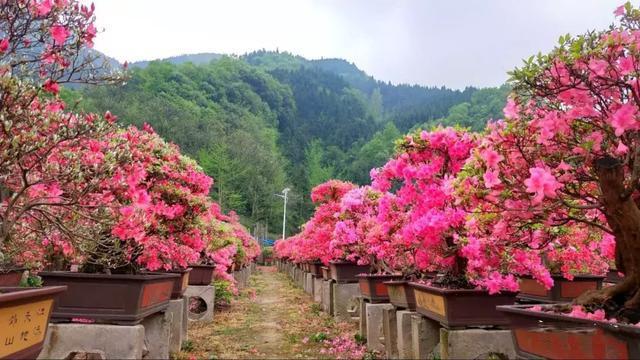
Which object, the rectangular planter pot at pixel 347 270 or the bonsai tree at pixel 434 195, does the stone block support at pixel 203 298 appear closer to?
the rectangular planter pot at pixel 347 270

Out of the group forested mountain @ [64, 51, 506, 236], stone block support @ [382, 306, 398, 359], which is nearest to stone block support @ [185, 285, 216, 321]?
stone block support @ [382, 306, 398, 359]

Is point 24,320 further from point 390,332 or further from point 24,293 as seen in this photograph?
point 390,332

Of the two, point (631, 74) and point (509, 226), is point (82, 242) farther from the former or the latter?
point (631, 74)

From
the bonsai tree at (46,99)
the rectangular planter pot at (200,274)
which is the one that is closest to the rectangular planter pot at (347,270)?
the rectangular planter pot at (200,274)

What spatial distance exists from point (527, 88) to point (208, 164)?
38680 millimetres

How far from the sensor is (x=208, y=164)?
130ft

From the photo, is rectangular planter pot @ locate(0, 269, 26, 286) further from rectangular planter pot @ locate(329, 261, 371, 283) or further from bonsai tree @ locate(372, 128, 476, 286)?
rectangular planter pot @ locate(329, 261, 371, 283)

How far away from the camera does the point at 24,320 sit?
248 centimetres

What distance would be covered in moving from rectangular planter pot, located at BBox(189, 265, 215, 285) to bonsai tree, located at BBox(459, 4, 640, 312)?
6952 millimetres

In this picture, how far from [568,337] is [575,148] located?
3.06 ft

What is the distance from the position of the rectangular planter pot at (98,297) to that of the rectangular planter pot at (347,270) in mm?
5248

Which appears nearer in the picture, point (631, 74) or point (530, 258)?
point (631, 74)

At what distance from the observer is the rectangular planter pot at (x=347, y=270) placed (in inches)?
354

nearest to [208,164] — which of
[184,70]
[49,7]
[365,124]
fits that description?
[184,70]
